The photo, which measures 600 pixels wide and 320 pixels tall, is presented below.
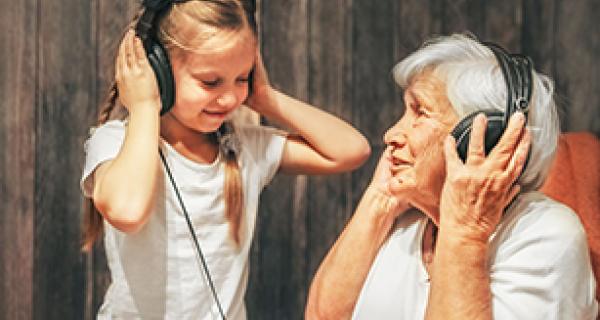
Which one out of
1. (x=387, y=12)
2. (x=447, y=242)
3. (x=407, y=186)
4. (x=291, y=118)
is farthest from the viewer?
(x=387, y=12)

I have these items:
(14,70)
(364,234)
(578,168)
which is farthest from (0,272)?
(578,168)

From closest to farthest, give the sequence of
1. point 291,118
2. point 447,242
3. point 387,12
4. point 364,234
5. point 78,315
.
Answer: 1. point 447,242
2. point 364,234
3. point 291,118
4. point 78,315
5. point 387,12

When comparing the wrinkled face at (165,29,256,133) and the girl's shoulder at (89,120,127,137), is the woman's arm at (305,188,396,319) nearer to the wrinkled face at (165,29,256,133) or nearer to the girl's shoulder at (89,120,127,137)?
the wrinkled face at (165,29,256,133)

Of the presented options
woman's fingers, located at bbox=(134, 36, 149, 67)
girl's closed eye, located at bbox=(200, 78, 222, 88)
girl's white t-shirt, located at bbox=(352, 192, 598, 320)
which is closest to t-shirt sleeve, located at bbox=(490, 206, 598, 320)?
girl's white t-shirt, located at bbox=(352, 192, 598, 320)

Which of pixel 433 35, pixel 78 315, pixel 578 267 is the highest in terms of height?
pixel 433 35

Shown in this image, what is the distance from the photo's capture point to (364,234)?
5.77 ft

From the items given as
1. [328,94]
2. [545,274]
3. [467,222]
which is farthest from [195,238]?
[328,94]

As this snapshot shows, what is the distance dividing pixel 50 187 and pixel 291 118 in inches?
25.6

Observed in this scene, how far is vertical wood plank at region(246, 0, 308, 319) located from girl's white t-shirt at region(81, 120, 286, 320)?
594 mm

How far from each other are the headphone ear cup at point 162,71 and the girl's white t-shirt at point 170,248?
0.34 feet

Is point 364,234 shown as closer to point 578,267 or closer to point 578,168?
point 578,267

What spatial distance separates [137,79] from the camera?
1.72 meters

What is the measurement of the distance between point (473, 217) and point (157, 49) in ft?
2.03

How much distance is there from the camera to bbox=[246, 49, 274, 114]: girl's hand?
1.86m
